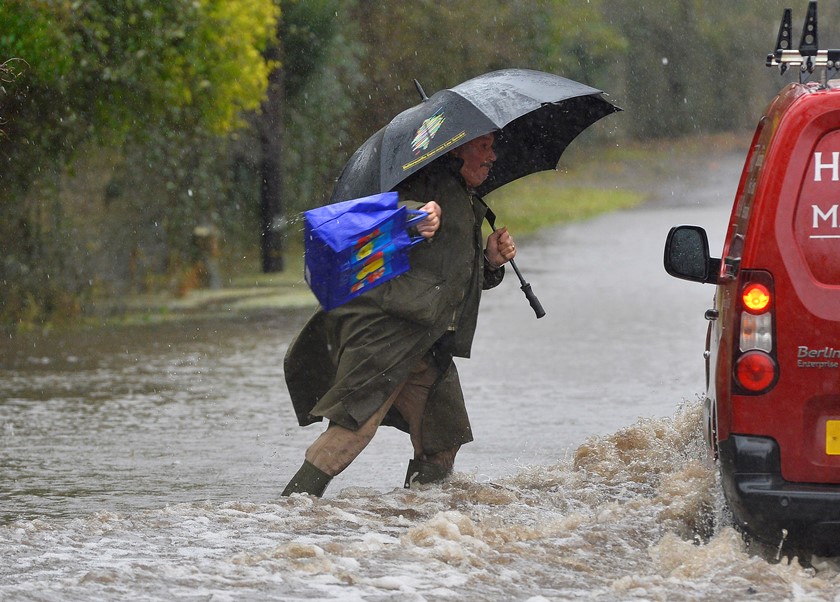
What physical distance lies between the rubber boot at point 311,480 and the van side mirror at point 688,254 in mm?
1738

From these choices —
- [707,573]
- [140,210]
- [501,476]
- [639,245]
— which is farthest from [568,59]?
[707,573]

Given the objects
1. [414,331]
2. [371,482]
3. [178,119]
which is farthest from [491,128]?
[178,119]

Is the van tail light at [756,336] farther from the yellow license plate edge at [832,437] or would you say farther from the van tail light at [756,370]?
the yellow license plate edge at [832,437]

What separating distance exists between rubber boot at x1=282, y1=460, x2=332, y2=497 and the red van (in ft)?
6.44

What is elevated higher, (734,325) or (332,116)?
(332,116)

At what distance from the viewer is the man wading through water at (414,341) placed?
6684 millimetres

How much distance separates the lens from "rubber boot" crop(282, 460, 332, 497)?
6723 mm

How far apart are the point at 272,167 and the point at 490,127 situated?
13.4 m

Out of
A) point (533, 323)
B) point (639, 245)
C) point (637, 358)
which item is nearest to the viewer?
point (637, 358)

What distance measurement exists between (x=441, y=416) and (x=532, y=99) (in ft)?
4.64

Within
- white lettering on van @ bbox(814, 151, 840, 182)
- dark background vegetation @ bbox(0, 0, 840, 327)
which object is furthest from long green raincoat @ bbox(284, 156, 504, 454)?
white lettering on van @ bbox(814, 151, 840, 182)

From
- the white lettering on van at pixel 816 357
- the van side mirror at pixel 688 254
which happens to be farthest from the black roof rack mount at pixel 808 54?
the white lettering on van at pixel 816 357

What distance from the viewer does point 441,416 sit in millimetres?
7016

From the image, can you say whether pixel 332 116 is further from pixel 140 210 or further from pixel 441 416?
pixel 441 416
